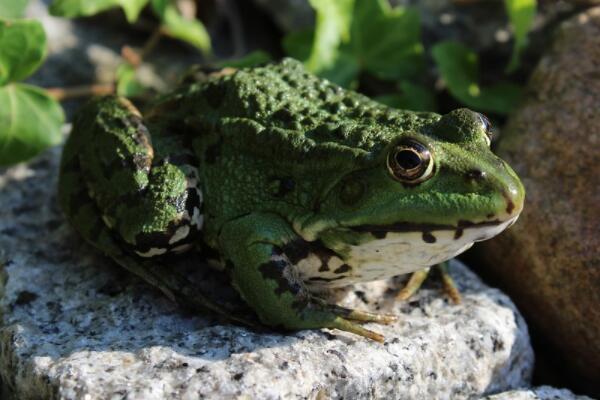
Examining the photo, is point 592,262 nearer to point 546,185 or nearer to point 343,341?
point 546,185

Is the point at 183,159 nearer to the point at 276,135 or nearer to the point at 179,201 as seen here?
the point at 179,201

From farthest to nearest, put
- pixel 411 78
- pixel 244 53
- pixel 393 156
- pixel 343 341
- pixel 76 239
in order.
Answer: pixel 244 53 → pixel 411 78 → pixel 76 239 → pixel 343 341 → pixel 393 156

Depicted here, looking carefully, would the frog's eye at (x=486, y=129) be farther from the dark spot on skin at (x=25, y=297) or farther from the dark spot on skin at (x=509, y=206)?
the dark spot on skin at (x=25, y=297)

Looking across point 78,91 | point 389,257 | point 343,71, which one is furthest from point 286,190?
→ point 78,91

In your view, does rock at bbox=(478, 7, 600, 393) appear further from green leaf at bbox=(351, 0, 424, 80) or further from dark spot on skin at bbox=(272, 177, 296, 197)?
dark spot on skin at bbox=(272, 177, 296, 197)

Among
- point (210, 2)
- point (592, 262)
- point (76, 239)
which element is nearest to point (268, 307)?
point (76, 239)
